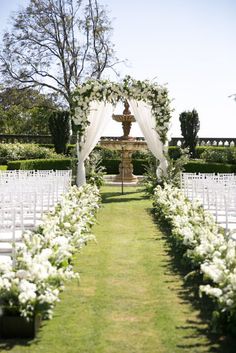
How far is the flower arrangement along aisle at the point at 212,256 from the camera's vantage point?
4.75 m

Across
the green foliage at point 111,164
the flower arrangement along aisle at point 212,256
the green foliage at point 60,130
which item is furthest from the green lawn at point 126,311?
the green foliage at point 60,130

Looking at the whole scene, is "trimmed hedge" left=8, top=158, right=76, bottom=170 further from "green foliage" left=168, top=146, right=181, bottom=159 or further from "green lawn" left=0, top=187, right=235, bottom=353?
"green lawn" left=0, top=187, right=235, bottom=353

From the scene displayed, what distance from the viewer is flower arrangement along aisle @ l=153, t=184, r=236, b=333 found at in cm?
475

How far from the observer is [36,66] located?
1368 inches

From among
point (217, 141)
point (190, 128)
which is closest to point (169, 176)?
point (190, 128)

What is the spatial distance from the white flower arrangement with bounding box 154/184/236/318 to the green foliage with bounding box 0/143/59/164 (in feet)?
56.4

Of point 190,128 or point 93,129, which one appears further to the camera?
point 190,128

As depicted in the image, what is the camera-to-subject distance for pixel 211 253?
594 cm

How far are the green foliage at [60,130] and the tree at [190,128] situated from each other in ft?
20.2

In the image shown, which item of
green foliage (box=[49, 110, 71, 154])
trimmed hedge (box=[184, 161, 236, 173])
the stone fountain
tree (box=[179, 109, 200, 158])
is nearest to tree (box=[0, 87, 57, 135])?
green foliage (box=[49, 110, 71, 154])

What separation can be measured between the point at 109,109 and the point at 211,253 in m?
10.5

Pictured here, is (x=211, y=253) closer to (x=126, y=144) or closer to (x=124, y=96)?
(x=124, y=96)

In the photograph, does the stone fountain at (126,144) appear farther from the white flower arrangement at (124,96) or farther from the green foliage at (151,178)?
the white flower arrangement at (124,96)

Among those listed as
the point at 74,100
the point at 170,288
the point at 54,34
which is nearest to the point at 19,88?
the point at 54,34
